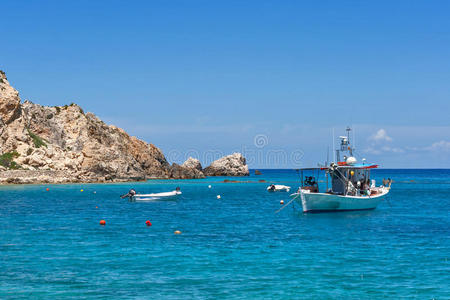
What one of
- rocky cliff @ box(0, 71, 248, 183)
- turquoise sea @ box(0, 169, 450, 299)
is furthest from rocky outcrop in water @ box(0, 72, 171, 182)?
turquoise sea @ box(0, 169, 450, 299)

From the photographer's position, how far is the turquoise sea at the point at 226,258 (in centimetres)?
2052

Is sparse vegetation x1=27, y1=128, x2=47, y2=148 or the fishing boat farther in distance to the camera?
→ sparse vegetation x1=27, y1=128, x2=47, y2=148

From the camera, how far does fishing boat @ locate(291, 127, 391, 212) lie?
50469 millimetres

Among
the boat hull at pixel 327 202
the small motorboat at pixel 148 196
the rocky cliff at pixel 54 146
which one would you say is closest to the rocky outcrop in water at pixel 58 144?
the rocky cliff at pixel 54 146

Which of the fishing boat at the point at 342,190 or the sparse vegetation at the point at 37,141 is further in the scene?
the sparse vegetation at the point at 37,141

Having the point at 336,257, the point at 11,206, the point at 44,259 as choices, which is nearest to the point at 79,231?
the point at 44,259

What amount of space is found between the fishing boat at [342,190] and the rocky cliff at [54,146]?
80.9 m

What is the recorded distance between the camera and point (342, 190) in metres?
53.3

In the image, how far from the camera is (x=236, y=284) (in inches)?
844

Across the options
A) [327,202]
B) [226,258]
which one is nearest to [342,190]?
[327,202]

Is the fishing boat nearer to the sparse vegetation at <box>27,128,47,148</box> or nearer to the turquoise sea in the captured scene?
the turquoise sea

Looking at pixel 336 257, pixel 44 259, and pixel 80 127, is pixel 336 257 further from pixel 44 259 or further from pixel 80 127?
pixel 80 127

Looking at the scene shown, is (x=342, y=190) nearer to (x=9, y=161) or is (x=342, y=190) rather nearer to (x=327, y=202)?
(x=327, y=202)

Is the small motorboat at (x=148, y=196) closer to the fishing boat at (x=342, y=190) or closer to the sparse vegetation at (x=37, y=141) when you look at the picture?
the fishing boat at (x=342, y=190)
